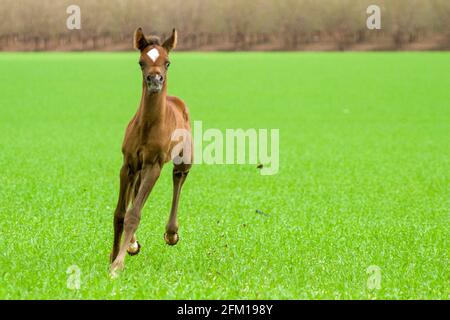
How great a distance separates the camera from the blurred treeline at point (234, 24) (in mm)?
111250

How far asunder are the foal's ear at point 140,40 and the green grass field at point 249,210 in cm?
191

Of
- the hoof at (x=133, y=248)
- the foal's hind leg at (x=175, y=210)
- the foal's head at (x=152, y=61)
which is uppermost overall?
the foal's head at (x=152, y=61)

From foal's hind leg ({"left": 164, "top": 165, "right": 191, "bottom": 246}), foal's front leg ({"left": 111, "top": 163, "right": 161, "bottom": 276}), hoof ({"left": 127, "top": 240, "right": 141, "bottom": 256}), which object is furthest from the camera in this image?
foal's hind leg ({"left": 164, "top": 165, "right": 191, "bottom": 246})

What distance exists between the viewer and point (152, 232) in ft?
32.6

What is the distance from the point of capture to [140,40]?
7016mm

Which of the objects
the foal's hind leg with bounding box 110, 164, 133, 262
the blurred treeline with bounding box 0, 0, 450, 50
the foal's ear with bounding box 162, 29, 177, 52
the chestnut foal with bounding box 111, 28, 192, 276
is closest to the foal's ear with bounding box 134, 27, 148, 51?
the chestnut foal with bounding box 111, 28, 192, 276

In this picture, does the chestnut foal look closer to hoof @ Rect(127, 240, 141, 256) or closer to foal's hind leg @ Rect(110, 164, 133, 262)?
foal's hind leg @ Rect(110, 164, 133, 262)

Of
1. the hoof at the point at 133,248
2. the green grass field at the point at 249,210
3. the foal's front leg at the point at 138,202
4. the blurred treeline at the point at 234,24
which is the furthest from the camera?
the blurred treeline at the point at 234,24

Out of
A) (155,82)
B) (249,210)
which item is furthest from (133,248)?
(249,210)

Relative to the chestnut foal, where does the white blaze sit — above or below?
above

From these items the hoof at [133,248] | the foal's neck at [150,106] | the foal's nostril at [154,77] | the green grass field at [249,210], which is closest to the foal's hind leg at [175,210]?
the green grass field at [249,210]

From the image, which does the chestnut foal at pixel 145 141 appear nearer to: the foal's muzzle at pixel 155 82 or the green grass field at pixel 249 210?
the foal's muzzle at pixel 155 82

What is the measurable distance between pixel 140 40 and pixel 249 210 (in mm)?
5334

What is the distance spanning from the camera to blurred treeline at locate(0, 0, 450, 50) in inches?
4380
